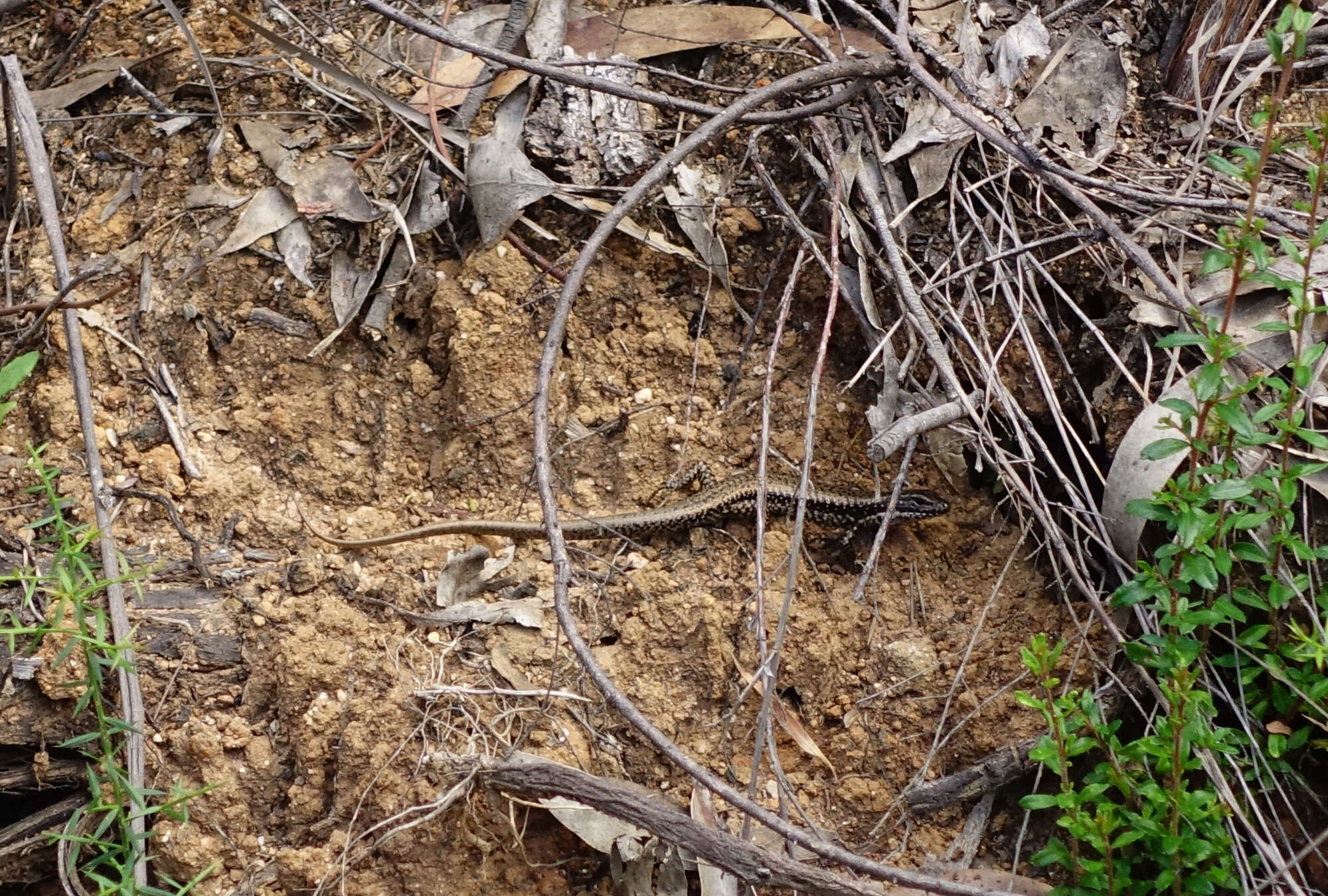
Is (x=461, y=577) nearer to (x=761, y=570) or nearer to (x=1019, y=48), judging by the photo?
(x=761, y=570)

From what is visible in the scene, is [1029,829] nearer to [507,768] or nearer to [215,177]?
[507,768]

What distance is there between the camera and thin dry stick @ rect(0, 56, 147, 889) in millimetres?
2781

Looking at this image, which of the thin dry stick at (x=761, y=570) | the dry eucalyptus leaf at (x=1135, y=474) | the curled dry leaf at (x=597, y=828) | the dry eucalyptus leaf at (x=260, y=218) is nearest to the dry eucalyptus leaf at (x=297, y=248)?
the dry eucalyptus leaf at (x=260, y=218)

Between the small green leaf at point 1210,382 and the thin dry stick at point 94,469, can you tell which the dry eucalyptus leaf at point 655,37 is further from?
the small green leaf at point 1210,382

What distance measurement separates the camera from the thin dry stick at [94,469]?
2.78 metres

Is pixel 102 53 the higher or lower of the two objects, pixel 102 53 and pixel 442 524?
the higher

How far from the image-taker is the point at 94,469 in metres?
3.11

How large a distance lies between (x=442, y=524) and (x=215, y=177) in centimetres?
155

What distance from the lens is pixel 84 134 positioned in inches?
158

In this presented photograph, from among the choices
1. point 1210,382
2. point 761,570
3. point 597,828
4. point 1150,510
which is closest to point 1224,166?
point 1210,382

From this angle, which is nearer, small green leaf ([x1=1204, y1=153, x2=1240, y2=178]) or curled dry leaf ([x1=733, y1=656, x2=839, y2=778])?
small green leaf ([x1=1204, y1=153, x2=1240, y2=178])

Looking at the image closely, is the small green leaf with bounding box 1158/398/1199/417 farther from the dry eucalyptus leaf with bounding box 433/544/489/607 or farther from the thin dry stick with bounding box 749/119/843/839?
the dry eucalyptus leaf with bounding box 433/544/489/607

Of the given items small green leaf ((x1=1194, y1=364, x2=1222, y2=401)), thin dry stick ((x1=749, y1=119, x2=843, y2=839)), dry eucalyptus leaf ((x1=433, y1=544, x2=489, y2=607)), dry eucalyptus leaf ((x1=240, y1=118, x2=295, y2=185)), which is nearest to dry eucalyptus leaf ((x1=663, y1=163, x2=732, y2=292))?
thin dry stick ((x1=749, y1=119, x2=843, y2=839))

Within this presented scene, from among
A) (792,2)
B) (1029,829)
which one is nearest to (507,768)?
(1029,829)
